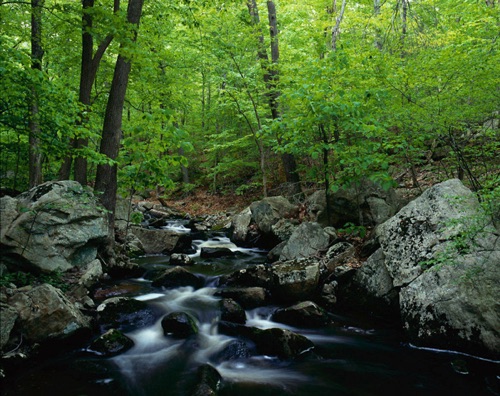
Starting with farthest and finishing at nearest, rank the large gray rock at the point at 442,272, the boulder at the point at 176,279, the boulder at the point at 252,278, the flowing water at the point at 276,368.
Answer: the boulder at the point at 176,279, the boulder at the point at 252,278, the large gray rock at the point at 442,272, the flowing water at the point at 276,368

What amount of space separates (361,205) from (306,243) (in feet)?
6.17

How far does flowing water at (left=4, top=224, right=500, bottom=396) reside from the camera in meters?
3.95

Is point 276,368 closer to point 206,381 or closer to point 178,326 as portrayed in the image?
point 206,381

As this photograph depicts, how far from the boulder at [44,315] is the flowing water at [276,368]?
0.34 m

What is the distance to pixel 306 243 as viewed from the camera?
24.8 feet

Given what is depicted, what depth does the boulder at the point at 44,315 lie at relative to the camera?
4.35 m

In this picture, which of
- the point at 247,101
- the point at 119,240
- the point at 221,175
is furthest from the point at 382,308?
the point at 221,175

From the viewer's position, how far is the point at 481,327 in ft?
13.9

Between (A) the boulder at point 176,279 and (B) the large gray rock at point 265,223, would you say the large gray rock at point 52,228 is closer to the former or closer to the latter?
(A) the boulder at point 176,279

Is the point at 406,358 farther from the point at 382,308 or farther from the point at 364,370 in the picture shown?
the point at 382,308

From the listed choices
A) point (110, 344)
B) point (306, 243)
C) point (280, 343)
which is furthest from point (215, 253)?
point (280, 343)

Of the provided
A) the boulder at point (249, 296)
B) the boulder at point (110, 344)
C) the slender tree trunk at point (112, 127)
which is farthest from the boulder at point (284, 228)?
the boulder at point (110, 344)

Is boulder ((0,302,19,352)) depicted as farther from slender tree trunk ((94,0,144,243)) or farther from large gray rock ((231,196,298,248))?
large gray rock ((231,196,298,248))

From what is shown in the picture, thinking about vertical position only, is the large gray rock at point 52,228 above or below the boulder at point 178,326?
above
